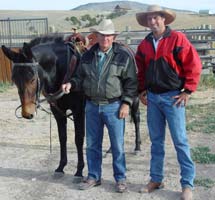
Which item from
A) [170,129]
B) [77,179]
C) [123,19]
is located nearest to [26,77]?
[77,179]

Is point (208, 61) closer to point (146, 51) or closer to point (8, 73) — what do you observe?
point (8, 73)

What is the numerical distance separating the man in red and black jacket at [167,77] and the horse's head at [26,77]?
1.13 metres

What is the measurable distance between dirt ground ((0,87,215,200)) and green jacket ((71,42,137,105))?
1.12 meters

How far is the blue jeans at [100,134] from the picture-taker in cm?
471

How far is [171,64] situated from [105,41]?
74 centimetres

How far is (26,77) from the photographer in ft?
15.1

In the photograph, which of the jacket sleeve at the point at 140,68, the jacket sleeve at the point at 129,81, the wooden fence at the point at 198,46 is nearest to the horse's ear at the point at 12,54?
the jacket sleeve at the point at 129,81

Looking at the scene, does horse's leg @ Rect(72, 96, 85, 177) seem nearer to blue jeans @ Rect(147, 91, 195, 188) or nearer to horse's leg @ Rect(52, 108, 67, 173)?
horse's leg @ Rect(52, 108, 67, 173)

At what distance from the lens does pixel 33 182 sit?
544 cm

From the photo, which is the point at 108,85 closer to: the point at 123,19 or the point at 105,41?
the point at 105,41

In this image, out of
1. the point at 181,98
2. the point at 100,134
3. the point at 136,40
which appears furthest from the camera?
the point at 136,40

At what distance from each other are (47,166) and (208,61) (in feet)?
31.5

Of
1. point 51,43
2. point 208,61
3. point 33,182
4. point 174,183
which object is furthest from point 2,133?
point 208,61

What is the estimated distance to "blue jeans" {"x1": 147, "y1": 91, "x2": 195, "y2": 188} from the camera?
4473 mm
